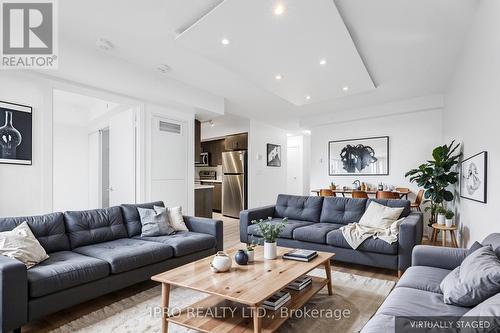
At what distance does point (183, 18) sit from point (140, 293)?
9.03ft

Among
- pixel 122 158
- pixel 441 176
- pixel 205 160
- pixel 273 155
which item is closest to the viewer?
pixel 441 176

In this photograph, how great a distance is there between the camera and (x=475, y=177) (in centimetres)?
302

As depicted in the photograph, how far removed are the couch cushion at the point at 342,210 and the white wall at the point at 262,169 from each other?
3384mm

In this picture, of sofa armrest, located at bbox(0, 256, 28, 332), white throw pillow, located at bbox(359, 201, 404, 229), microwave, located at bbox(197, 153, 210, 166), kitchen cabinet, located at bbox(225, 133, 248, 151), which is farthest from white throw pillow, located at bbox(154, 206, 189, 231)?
microwave, located at bbox(197, 153, 210, 166)

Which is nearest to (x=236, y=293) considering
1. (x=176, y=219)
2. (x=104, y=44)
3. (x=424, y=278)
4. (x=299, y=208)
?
(x=424, y=278)

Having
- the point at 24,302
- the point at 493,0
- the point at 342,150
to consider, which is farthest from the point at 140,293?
the point at 342,150

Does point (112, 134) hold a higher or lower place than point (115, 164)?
higher

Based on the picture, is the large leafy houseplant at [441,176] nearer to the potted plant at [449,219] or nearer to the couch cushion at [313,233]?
the potted plant at [449,219]

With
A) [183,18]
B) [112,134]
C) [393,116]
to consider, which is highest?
[183,18]

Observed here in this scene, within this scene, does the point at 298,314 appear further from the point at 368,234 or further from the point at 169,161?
the point at 169,161

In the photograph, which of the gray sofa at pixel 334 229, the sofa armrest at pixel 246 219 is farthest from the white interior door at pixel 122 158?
the gray sofa at pixel 334 229

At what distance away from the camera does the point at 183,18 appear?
9.18ft

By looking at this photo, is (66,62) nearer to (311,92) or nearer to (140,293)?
(140,293)

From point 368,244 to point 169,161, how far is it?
354 centimetres
